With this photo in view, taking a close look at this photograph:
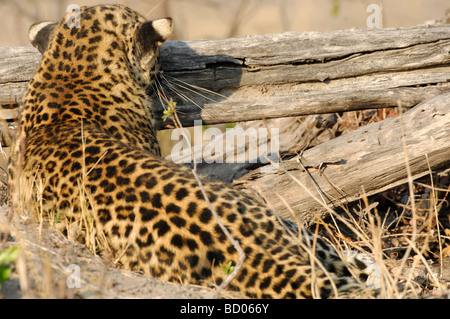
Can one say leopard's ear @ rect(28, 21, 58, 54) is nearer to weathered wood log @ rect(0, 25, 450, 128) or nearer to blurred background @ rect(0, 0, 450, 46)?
weathered wood log @ rect(0, 25, 450, 128)

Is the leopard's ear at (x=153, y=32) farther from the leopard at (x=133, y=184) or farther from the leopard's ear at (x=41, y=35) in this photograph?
the leopard's ear at (x=41, y=35)

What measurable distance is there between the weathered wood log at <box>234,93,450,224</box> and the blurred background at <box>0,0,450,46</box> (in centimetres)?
604

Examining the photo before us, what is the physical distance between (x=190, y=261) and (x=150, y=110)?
2159 mm

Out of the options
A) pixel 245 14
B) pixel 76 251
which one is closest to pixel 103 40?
pixel 76 251

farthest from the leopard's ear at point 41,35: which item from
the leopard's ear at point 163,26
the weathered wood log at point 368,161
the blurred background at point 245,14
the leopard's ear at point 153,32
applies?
the blurred background at point 245,14

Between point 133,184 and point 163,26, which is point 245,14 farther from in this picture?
point 133,184

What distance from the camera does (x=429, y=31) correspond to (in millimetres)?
6023

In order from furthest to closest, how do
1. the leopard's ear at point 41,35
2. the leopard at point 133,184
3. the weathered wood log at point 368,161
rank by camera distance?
the weathered wood log at point 368,161 < the leopard's ear at point 41,35 < the leopard at point 133,184

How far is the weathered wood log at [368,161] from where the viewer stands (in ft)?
17.4

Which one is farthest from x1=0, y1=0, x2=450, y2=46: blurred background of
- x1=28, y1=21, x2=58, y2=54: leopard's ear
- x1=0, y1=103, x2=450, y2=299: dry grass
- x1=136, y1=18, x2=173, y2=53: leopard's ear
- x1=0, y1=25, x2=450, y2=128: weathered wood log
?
x1=0, y1=103, x2=450, y2=299: dry grass

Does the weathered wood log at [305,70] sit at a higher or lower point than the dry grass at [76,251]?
higher

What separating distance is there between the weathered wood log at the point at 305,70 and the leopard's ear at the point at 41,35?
17.7 inches

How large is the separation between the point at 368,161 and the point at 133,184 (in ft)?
8.32

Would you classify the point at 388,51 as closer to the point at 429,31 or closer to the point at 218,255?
the point at 429,31
